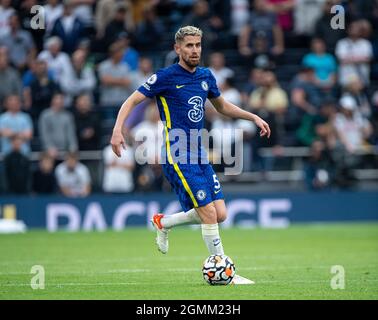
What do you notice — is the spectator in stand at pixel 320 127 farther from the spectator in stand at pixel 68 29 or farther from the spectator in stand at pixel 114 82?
the spectator in stand at pixel 68 29

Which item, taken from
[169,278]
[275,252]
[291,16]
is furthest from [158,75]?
[291,16]

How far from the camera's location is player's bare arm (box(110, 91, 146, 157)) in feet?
34.6

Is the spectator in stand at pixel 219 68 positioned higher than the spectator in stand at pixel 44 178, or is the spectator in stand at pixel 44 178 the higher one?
the spectator in stand at pixel 219 68

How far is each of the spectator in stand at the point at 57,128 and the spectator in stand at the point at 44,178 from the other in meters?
0.22

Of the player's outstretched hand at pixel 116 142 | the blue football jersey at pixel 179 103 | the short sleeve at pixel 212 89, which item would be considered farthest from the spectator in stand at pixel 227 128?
the player's outstretched hand at pixel 116 142

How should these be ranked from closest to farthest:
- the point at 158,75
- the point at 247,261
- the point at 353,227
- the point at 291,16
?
1. the point at 158,75
2. the point at 247,261
3. the point at 353,227
4. the point at 291,16

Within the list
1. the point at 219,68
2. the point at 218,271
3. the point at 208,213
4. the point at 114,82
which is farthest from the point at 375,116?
the point at 218,271

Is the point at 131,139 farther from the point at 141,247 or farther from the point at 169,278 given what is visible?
the point at 169,278

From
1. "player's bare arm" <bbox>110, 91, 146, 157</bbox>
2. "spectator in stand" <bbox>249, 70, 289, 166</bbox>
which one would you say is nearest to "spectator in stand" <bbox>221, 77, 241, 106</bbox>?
"spectator in stand" <bbox>249, 70, 289, 166</bbox>

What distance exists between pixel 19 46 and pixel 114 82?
8.48 feet

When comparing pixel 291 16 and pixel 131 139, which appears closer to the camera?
pixel 131 139

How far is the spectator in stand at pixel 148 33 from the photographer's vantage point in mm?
24781
